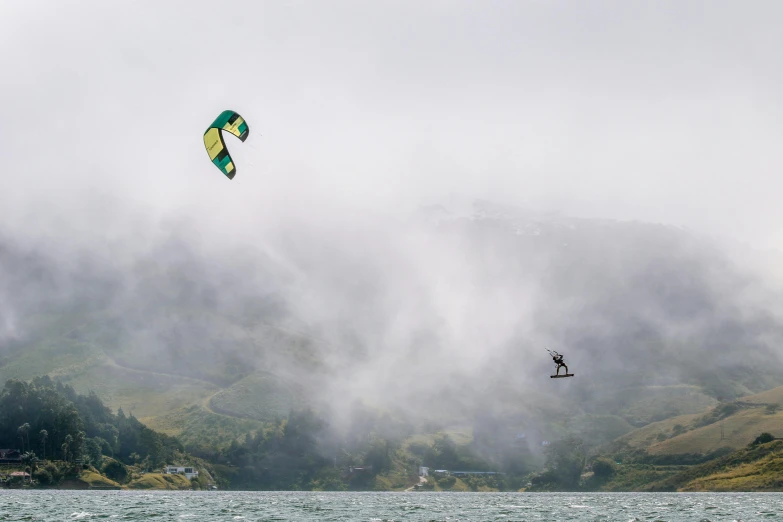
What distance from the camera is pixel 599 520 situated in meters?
120

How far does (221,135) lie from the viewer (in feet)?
295

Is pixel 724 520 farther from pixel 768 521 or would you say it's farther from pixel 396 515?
pixel 396 515

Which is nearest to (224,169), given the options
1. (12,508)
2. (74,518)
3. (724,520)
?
(74,518)

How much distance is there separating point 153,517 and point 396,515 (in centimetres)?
3695

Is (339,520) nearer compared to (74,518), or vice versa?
(74,518)

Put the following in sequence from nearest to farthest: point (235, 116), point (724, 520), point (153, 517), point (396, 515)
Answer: point (235, 116) → point (153, 517) → point (724, 520) → point (396, 515)

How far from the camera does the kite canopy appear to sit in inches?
3440

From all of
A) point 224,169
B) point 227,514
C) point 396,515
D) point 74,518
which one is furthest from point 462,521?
point 224,169

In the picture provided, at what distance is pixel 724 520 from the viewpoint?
4601 inches

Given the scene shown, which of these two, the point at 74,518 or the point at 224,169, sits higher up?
the point at 224,169

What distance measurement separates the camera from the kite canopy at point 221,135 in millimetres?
87375

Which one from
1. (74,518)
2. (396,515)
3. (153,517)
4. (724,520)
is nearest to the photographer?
(74,518)

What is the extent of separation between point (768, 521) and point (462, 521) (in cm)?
4124

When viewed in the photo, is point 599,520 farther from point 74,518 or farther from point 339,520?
point 74,518
